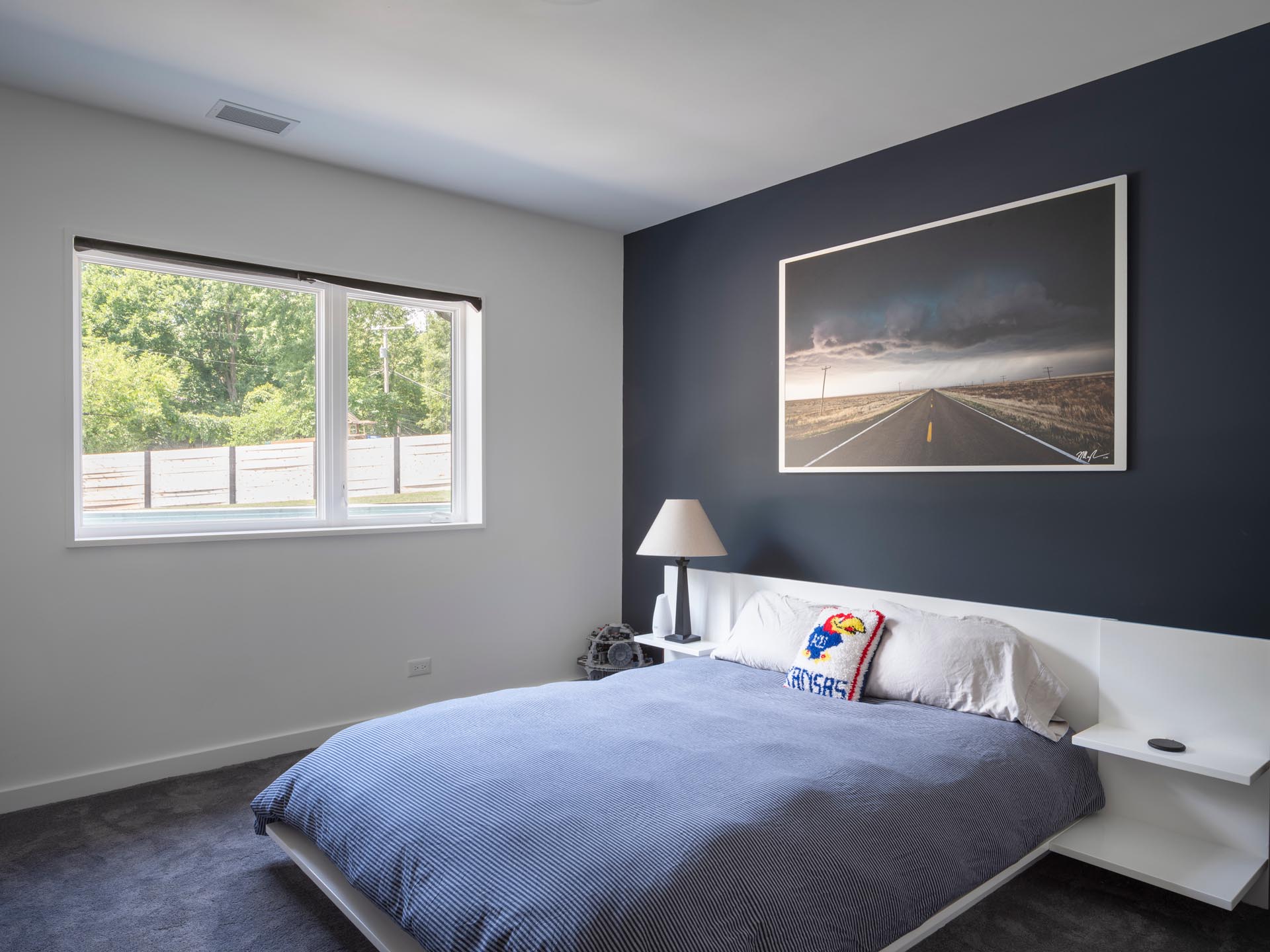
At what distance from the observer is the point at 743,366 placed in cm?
412

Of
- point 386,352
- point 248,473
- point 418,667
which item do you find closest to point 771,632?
point 418,667

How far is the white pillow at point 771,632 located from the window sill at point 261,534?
1446 mm

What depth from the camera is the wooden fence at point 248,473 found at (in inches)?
130

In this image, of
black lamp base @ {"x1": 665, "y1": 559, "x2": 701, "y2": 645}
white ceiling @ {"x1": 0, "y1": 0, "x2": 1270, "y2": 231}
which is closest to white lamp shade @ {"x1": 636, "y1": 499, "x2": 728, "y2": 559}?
black lamp base @ {"x1": 665, "y1": 559, "x2": 701, "y2": 645}

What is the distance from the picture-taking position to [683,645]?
396 cm

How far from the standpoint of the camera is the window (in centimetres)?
327

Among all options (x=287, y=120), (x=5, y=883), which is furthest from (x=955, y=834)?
(x=287, y=120)

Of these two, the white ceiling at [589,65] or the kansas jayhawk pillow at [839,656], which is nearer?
the white ceiling at [589,65]

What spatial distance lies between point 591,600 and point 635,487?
2.26 ft

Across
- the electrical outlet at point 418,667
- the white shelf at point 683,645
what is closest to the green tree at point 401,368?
the electrical outlet at point 418,667

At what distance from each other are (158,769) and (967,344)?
3.61m

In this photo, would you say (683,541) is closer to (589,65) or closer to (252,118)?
(589,65)

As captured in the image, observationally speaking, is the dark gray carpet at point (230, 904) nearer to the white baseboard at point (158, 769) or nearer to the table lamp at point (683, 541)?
the white baseboard at point (158, 769)

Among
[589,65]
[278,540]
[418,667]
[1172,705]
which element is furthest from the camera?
[418,667]
